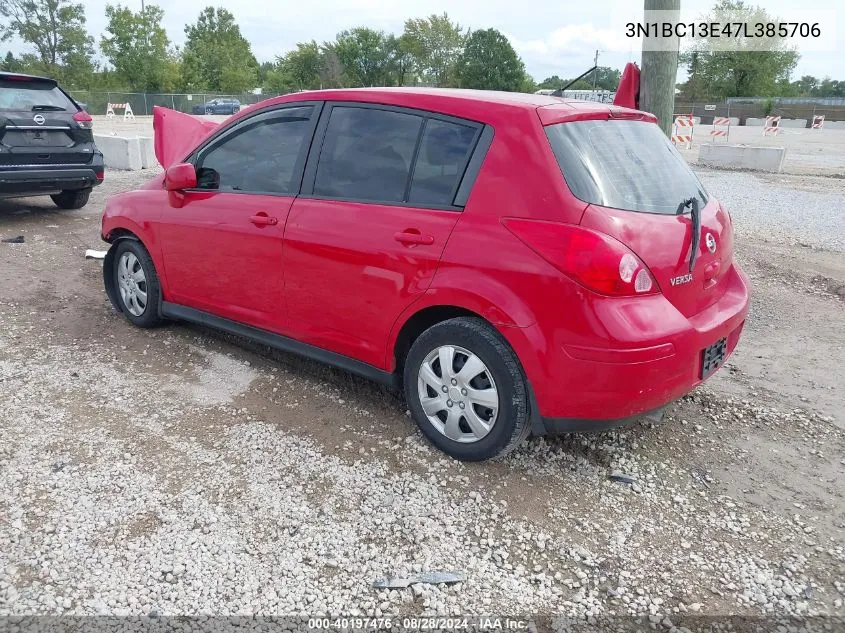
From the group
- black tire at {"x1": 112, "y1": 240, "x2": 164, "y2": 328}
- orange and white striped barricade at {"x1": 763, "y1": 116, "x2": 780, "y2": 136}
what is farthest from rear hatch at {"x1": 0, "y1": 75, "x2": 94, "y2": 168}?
orange and white striped barricade at {"x1": 763, "y1": 116, "x2": 780, "y2": 136}

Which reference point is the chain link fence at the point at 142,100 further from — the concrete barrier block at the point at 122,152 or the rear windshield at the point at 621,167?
the rear windshield at the point at 621,167

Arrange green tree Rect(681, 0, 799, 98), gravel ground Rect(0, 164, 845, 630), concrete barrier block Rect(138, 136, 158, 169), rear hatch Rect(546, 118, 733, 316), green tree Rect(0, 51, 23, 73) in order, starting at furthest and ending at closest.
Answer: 1. green tree Rect(681, 0, 799, 98)
2. green tree Rect(0, 51, 23, 73)
3. concrete barrier block Rect(138, 136, 158, 169)
4. rear hatch Rect(546, 118, 733, 316)
5. gravel ground Rect(0, 164, 845, 630)

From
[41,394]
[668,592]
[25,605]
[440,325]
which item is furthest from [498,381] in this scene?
[41,394]

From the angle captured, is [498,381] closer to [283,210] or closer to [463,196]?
[463,196]

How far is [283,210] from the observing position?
12.5 ft

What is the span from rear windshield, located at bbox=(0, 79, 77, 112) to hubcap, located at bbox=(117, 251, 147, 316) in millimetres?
→ 4400

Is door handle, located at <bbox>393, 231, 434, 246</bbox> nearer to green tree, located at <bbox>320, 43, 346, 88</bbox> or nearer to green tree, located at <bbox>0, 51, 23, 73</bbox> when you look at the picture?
green tree, located at <bbox>0, 51, 23, 73</bbox>

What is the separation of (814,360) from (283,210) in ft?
12.1

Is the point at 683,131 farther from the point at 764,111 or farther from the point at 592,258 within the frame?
the point at 592,258

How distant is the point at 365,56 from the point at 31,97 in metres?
80.5

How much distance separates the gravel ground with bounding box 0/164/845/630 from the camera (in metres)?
2.52

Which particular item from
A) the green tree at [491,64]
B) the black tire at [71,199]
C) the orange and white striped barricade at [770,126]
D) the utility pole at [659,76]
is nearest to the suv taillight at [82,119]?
the black tire at [71,199]

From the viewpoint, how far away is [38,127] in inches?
322

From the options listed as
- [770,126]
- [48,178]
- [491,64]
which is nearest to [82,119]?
[48,178]
